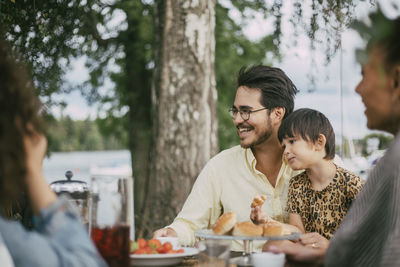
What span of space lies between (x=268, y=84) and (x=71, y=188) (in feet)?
4.72

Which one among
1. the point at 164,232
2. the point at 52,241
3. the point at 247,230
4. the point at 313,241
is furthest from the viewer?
the point at 164,232

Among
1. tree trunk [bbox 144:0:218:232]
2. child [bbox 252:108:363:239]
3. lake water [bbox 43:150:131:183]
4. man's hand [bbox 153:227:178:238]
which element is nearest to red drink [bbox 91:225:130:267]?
man's hand [bbox 153:227:178:238]

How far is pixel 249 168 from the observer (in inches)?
121

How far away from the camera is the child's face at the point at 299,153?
281cm

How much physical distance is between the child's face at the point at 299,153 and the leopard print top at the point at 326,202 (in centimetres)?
13

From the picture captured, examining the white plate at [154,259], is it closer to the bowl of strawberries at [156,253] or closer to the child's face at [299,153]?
the bowl of strawberries at [156,253]

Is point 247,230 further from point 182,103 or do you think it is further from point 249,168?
point 182,103

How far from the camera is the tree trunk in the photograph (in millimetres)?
4766

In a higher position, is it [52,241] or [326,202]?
[52,241]

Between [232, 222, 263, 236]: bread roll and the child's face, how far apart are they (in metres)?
0.77

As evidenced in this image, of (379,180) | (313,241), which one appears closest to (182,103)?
(313,241)

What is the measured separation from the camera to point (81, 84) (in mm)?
10414

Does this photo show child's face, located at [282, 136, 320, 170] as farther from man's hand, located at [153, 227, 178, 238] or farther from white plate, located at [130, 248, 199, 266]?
white plate, located at [130, 248, 199, 266]

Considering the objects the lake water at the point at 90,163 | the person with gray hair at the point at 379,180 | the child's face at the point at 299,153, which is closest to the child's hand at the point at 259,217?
the child's face at the point at 299,153
